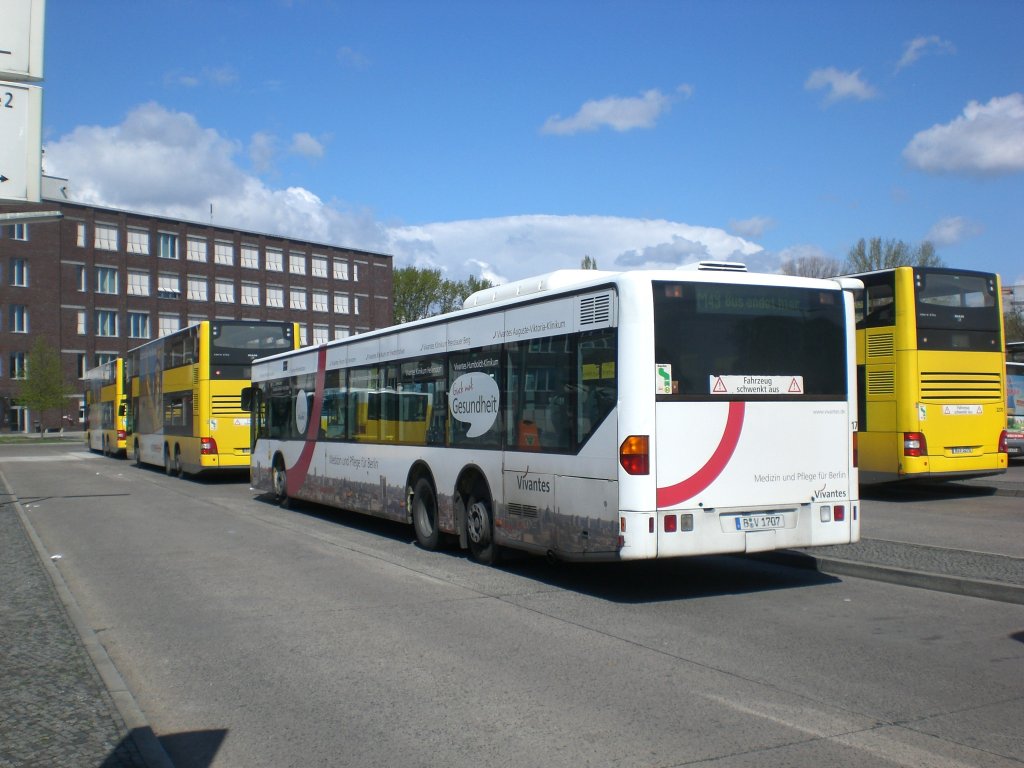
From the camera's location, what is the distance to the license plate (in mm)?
9141

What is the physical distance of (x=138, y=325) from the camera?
81375mm

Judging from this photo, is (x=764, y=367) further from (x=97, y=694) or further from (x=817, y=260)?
(x=817, y=260)

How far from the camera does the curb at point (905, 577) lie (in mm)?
8688

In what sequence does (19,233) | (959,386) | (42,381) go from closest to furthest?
(959,386) < (42,381) < (19,233)

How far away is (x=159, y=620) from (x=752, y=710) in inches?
217

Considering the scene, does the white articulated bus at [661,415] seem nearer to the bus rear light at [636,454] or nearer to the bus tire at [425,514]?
the bus rear light at [636,454]

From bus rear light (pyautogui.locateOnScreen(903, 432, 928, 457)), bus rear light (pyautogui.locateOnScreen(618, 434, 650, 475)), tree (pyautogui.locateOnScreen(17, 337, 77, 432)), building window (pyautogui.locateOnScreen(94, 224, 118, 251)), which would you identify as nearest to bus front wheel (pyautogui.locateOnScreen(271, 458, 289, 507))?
bus rear light (pyautogui.locateOnScreen(903, 432, 928, 457))

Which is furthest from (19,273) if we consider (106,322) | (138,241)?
(138,241)

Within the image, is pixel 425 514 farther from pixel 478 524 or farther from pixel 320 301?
pixel 320 301

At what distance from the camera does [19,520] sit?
16516 mm

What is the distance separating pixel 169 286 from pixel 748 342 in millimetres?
80380

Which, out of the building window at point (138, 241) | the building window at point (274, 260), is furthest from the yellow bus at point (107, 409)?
the building window at point (274, 260)

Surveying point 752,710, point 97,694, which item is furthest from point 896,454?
point 97,694

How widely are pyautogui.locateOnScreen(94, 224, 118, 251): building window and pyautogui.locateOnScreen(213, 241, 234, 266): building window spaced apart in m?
8.54
